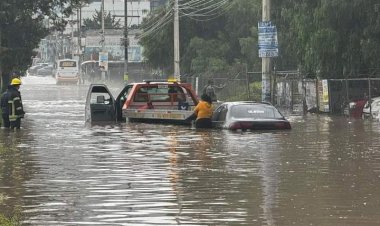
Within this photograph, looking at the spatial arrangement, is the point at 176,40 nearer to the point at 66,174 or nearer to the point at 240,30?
the point at 240,30

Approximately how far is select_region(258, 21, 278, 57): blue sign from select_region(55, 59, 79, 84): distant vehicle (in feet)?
233

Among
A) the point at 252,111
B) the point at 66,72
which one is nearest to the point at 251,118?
the point at 252,111

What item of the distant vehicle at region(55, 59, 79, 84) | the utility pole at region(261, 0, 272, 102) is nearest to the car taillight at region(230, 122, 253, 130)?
the utility pole at region(261, 0, 272, 102)

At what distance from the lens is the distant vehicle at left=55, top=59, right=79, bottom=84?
10831 centimetres

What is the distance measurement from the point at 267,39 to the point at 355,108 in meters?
4.82

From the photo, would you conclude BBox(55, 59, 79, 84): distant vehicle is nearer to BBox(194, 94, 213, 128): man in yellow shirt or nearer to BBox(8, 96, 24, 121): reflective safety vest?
BBox(8, 96, 24, 121): reflective safety vest

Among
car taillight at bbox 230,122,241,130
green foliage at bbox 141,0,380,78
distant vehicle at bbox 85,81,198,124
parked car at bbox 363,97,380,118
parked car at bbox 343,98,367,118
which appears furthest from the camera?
green foliage at bbox 141,0,380,78

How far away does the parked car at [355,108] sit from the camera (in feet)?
117

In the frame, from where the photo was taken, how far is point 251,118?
27234mm

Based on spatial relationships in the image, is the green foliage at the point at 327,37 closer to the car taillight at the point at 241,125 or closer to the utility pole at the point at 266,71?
the utility pole at the point at 266,71

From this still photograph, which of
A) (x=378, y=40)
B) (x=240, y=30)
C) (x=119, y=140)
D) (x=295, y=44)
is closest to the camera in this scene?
(x=119, y=140)

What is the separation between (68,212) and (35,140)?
44.2ft

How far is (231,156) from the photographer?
65.4 feet

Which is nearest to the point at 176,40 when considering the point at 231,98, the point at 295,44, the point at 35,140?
the point at 231,98
